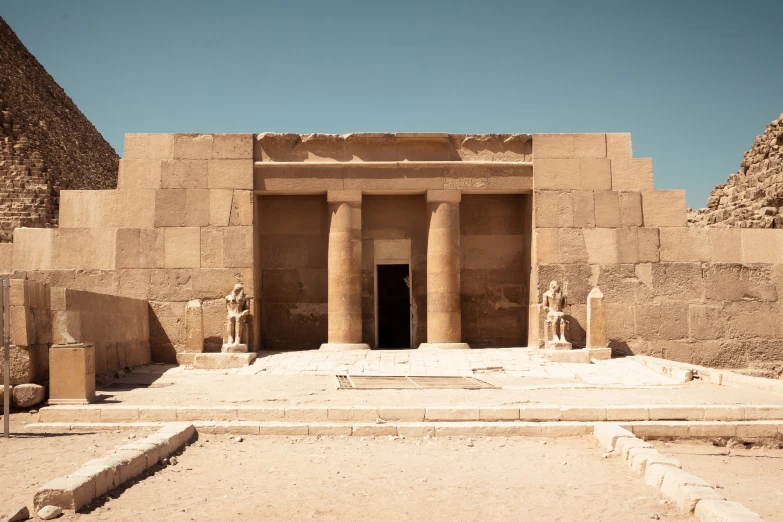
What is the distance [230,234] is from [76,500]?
12253 millimetres

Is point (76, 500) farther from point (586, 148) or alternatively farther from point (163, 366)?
point (586, 148)

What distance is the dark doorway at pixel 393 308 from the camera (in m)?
23.5

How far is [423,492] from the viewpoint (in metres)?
7.78

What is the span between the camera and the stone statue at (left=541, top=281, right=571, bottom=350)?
57.9 feet

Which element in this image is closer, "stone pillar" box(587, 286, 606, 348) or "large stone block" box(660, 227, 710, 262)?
"stone pillar" box(587, 286, 606, 348)

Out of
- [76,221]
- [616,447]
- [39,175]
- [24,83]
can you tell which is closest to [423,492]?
[616,447]

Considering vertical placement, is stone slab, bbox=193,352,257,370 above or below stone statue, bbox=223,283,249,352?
below

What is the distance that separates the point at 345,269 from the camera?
19.0 metres

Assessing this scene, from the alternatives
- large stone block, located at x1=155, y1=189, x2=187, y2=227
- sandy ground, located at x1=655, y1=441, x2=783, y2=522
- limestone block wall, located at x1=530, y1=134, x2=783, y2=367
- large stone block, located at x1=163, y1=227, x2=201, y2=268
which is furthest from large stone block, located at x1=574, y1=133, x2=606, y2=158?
sandy ground, located at x1=655, y1=441, x2=783, y2=522

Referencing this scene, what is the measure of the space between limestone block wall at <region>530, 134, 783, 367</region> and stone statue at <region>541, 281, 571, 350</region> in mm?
620

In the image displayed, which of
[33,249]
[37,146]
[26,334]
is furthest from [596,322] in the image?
[37,146]

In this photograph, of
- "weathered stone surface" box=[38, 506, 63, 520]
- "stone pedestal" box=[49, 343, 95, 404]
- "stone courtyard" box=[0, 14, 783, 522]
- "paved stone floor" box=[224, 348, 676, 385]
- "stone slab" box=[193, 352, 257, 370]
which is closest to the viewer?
"weathered stone surface" box=[38, 506, 63, 520]

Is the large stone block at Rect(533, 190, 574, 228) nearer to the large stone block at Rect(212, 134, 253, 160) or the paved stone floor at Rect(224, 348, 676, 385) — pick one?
the paved stone floor at Rect(224, 348, 676, 385)

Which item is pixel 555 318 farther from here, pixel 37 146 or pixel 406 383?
pixel 37 146
